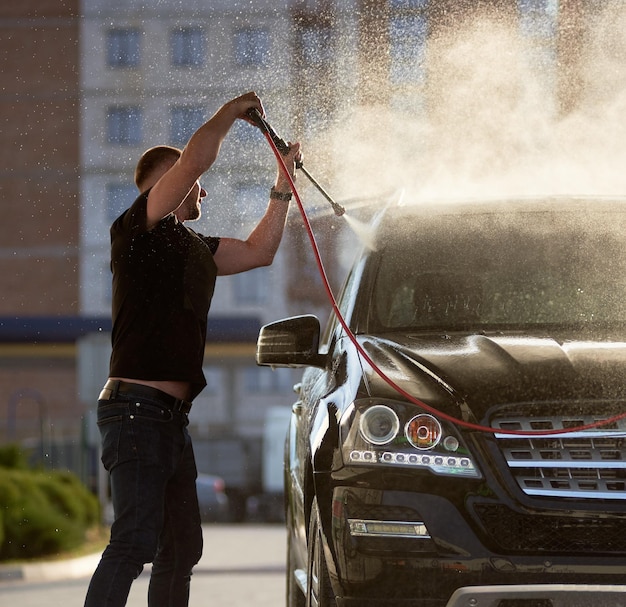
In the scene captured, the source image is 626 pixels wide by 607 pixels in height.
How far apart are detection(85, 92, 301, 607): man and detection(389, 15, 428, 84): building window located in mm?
5595

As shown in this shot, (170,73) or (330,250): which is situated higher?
(170,73)

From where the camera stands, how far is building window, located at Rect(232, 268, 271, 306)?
57.2m

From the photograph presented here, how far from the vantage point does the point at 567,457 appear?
14.1ft

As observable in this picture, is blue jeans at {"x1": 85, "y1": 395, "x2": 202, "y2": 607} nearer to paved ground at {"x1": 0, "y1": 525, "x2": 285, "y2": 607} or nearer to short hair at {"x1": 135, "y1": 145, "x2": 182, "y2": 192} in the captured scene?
short hair at {"x1": 135, "y1": 145, "x2": 182, "y2": 192}

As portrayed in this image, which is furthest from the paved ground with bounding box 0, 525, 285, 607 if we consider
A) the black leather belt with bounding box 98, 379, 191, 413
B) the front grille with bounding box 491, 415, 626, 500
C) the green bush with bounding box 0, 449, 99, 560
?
the front grille with bounding box 491, 415, 626, 500

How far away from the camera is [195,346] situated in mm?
5191

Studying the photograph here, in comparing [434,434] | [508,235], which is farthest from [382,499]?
[508,235]

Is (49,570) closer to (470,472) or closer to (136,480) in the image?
(136,480)

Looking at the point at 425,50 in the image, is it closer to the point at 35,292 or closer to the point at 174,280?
the point at 174,280

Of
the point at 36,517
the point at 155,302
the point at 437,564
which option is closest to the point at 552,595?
the point at 437,564

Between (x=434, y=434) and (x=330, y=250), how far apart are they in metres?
15.5

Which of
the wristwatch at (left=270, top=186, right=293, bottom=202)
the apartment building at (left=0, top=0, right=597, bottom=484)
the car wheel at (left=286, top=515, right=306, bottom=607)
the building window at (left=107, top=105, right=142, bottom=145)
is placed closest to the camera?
the wristwatch at (left=270, top=186, right=293, bottom=202)

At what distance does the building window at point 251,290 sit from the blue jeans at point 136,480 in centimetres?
5166

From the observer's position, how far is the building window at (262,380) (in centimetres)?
5791
